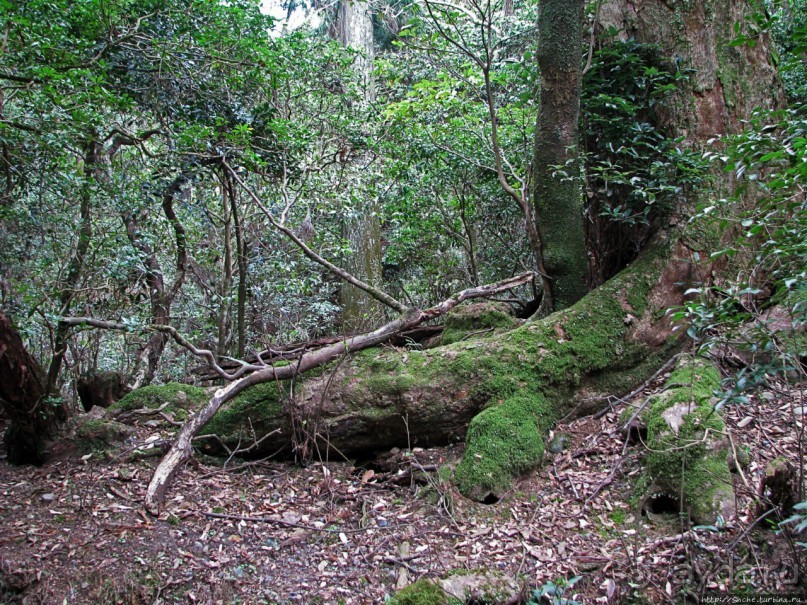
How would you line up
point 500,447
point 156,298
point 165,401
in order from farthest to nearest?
point 156,298
point 165,401
point 500,447

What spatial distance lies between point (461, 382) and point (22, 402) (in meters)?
3.17

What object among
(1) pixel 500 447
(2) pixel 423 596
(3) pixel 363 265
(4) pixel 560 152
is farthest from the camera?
(3) pixel 363 265

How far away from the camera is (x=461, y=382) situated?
4.03 metres

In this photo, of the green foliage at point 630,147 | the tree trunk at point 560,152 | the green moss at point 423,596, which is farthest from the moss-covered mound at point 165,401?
the green foliage at point 630,147

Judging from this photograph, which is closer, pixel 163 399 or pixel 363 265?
pixel 163 399

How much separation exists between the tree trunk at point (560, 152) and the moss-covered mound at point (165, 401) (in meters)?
Result: 3.27

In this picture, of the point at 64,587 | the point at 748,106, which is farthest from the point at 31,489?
the point at 748,106

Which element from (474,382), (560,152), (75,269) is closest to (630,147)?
(560,152)

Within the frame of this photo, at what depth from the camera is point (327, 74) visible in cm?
713

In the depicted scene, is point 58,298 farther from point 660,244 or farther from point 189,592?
point 660,244

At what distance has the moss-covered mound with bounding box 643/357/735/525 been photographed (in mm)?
2908

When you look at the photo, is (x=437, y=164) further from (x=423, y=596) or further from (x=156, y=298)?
(x=423, y=596)

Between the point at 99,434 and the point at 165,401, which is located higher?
the point at 165,401

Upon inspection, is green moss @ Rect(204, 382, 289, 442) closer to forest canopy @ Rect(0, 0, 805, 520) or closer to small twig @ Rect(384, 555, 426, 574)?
forest canopy @ Rect(0, 0, 805, 520)
